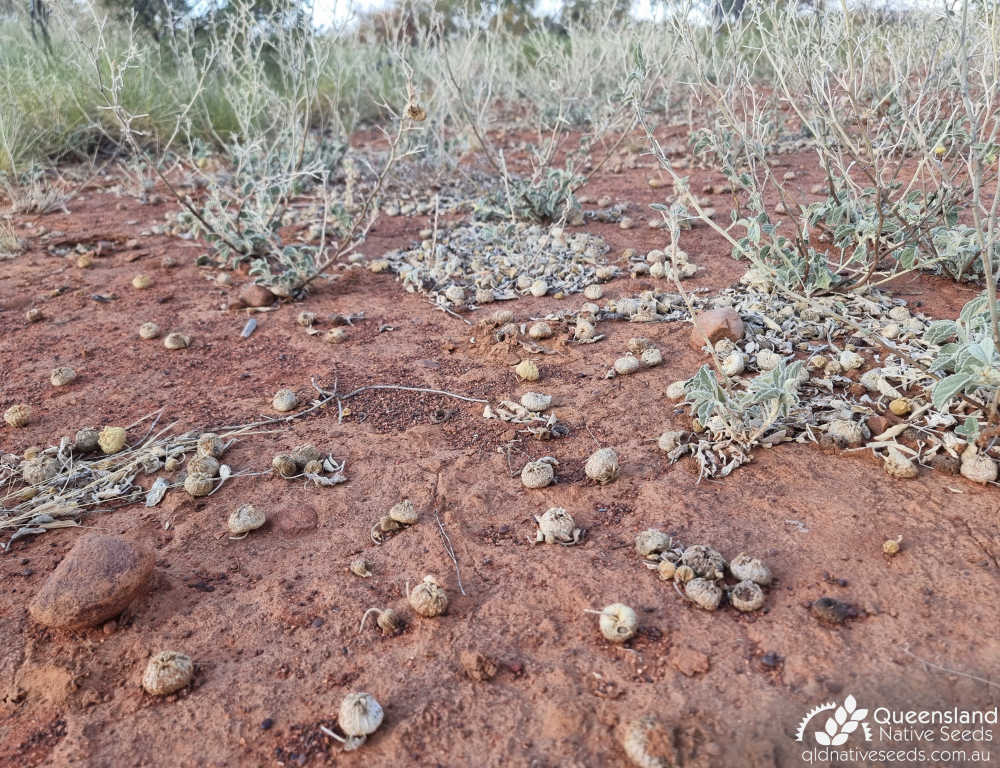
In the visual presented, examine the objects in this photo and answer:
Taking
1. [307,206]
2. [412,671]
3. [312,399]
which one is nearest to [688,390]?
[412,671]

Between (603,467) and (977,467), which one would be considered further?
(603,467)

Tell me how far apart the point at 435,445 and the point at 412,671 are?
90cm

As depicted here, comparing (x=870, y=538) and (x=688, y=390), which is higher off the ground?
(x=688, y=390)

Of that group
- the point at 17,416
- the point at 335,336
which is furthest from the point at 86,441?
the point at 335,336

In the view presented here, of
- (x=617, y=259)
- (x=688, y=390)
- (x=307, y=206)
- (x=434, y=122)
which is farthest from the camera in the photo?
(x=434, y=122)

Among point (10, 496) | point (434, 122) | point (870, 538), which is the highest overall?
point (434, 122)

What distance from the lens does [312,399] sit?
101 inches

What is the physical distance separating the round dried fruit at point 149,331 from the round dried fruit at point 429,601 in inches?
79.7

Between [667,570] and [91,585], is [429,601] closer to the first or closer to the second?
[667,570]

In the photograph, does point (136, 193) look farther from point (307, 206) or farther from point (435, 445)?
point (435, 445)

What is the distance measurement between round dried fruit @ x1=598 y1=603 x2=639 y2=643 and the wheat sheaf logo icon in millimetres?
349

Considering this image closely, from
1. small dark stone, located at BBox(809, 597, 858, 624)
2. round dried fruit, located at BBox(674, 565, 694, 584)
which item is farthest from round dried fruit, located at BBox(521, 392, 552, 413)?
small dark stone, located at BBox(809, 597, 858, 624)

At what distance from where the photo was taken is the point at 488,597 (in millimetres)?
1664

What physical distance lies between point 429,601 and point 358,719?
0.32m
